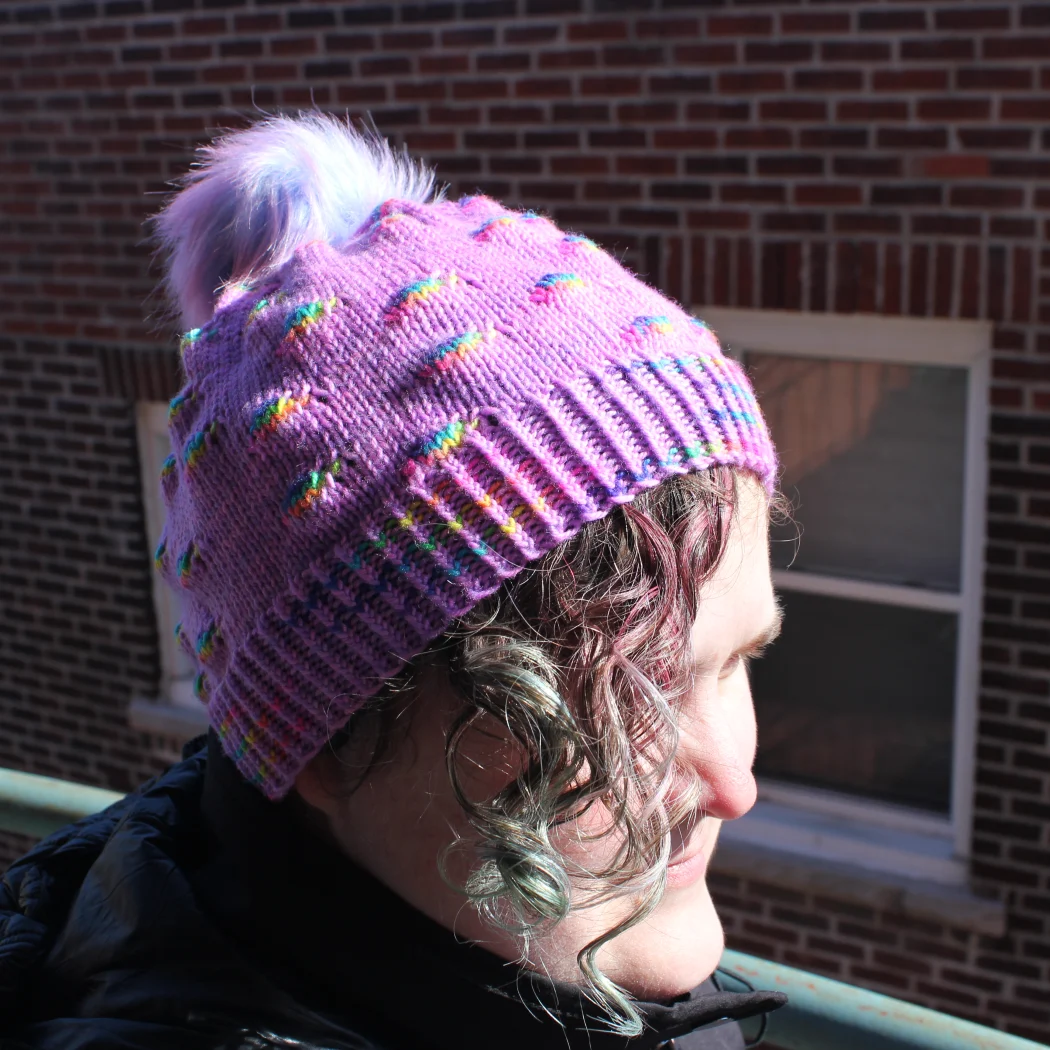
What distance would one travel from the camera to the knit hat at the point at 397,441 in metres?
1.05

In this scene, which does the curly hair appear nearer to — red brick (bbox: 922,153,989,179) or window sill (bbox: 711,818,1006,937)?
red brick (bbox: 922,153,989,179)

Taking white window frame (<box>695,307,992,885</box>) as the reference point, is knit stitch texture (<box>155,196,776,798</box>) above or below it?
above

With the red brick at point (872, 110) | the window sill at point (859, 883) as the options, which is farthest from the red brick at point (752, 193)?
the window sill at point (859, 883)

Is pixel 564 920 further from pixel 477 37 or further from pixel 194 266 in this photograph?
pixel 477 37

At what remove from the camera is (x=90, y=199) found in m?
4.66

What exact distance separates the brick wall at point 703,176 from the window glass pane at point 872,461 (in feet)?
1.04

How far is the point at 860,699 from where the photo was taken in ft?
13.3

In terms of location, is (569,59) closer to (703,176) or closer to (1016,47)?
(703,176)

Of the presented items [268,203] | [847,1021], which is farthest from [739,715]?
[268,203]

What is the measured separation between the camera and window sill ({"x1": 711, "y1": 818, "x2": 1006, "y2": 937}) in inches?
145

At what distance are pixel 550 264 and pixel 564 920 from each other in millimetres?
679

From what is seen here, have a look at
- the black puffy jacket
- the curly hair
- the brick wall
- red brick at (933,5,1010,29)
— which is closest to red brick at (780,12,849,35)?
the brick wall

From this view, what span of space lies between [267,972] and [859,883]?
3232 millimetres

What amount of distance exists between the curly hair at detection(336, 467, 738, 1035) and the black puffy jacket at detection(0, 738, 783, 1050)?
9 centimetres
